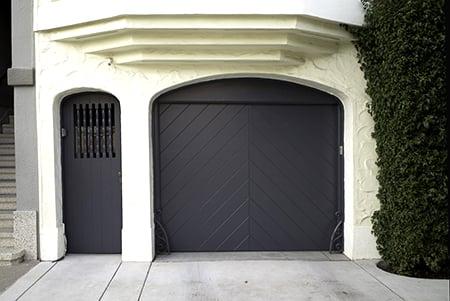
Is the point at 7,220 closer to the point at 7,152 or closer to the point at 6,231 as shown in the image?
the point at 6,231

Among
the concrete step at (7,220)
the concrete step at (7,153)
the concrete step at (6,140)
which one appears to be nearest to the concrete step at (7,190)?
the concrete step at (7,220)

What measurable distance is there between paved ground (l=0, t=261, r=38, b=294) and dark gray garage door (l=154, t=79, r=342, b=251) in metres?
1.84

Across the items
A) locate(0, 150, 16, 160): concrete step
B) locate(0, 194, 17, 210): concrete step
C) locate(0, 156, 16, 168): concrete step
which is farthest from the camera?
locate(0, 150, 16, 160): concrete step

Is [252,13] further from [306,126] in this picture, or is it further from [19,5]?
[19,5]

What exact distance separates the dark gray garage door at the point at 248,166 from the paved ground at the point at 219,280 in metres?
0.42

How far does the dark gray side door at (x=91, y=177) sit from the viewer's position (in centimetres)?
598

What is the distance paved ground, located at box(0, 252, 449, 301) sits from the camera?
4.47 m

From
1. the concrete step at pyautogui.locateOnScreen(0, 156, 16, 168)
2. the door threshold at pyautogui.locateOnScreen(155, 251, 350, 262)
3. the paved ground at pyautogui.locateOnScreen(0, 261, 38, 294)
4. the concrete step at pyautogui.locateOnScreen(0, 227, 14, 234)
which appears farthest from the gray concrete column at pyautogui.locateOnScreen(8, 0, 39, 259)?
the door threshold at pyautogui.locateOnScreen(155, 251, 350, 262)

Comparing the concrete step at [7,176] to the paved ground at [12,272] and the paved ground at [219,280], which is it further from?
the paved ground at [219,280]

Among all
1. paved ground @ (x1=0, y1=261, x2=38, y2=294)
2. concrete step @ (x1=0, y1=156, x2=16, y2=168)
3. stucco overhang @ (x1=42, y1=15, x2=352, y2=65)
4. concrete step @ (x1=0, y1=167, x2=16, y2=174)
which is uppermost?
stucco overhang @ (x1=42, y1=15, x2=352, y2=65)

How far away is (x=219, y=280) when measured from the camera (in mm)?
4941

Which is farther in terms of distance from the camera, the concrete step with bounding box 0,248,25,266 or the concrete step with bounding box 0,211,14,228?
the concrete step with bounding box 0,211,14,228

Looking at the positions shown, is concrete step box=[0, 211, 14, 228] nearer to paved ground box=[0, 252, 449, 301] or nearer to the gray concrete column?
the gray concrete column

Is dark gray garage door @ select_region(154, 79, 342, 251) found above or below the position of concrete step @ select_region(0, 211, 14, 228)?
above
